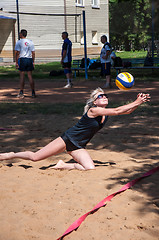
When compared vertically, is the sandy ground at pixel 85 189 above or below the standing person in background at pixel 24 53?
below

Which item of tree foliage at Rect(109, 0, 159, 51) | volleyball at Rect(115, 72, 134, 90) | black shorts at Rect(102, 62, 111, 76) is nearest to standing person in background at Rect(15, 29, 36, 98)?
black shorts at Rect(102, 62, 111, 76)

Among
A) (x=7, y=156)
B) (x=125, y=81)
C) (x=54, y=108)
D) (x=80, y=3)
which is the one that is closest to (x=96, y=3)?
(x=80, y=3)

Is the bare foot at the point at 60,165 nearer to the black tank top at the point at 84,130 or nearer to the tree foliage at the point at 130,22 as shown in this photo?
the black tank top at the point at 84,130

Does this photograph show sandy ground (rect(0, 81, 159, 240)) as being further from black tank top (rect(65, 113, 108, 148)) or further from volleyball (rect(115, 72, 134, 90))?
volleyball (rect(115, 72, 134, 90))

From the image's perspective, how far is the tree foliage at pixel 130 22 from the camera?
52312 mm

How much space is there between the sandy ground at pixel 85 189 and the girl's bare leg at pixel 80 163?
0.41ft

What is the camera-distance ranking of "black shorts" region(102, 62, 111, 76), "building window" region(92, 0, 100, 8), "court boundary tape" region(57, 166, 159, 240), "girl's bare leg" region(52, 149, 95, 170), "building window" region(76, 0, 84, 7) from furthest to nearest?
"building window" region(92, 0, 100, 8) → "building window" region(76, 0, 84, 7) → "black shorts" region(102, 62, 111, 76) → "girl's bare leg" region(52, 149, 95, 170) → "court boundary tape" region(57, 166, 159, 240)

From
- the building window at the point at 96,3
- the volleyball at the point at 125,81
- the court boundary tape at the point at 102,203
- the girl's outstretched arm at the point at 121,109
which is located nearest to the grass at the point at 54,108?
the volleyball at the point at 125,81

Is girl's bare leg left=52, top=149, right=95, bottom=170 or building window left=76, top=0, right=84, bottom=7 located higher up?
building window left=76, top=0, right=84, bottom=7

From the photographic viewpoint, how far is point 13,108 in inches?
398

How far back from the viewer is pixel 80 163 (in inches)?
208

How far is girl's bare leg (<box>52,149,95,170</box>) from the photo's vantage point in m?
5.23

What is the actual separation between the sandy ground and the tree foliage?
1783 inches

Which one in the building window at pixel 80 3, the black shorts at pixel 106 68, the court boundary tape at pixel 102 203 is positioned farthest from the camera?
the building window at pixel 80 3
